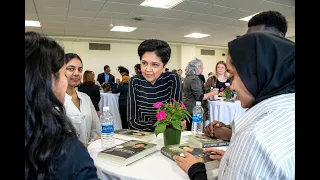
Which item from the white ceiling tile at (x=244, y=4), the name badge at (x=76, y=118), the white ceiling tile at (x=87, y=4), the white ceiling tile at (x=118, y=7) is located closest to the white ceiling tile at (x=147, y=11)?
the white ceiling tile at (x=118, y=7)

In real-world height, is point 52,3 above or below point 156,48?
above

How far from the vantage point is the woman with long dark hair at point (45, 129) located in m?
0.53

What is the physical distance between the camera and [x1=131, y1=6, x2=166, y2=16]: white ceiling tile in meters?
5.12

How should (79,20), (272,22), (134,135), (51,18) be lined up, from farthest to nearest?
(79,20)
(51,18)
(272,22)
(134,135)

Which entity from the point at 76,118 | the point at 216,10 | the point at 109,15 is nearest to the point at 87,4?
the point at 109,15

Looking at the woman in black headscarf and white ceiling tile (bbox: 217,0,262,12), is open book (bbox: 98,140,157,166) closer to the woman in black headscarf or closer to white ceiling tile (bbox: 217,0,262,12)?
the woman in black headscarf

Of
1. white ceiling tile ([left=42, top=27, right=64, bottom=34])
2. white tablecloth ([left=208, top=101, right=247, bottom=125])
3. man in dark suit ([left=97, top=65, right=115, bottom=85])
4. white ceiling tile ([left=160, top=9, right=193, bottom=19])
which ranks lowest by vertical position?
white tablecloth ([left=208, top=101, right=247, bottom=125])

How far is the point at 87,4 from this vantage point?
4809mm

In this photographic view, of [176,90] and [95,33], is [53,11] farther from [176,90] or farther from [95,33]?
[176,90]

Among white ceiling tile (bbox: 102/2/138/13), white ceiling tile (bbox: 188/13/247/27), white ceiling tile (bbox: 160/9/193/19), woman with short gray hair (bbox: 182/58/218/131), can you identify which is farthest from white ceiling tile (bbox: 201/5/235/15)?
woman with short gray hair (bbox: 182/58/218/131)

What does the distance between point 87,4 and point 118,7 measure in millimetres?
647

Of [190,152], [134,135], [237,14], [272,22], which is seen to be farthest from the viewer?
[237,14]
